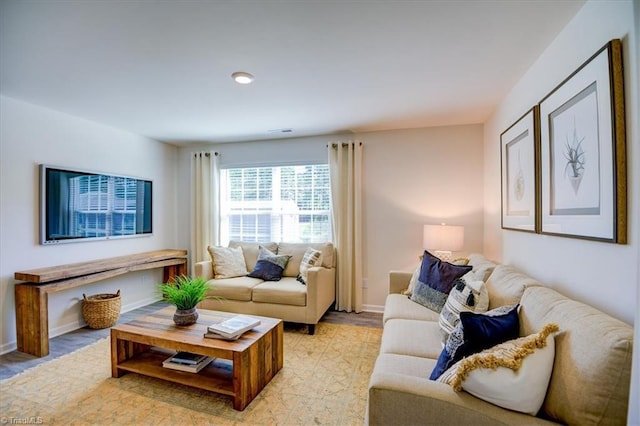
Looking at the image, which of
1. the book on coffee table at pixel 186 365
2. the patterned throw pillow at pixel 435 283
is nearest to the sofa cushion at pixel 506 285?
the patterned throw pillow at pixel 435 283

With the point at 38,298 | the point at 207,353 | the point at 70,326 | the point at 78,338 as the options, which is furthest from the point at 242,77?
the point at 70,326

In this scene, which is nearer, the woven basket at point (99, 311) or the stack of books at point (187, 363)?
the stack of books at point (187, 363)

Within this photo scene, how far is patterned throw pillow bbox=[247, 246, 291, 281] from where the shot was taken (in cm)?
341

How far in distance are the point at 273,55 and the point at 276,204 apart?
246cm

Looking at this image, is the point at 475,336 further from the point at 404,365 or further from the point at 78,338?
the point at 78,338

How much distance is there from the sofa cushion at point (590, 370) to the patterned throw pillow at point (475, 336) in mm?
205

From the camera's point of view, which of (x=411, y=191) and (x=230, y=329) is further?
(x=411, y=191)

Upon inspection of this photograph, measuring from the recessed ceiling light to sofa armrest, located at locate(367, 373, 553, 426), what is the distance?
7.13 feet

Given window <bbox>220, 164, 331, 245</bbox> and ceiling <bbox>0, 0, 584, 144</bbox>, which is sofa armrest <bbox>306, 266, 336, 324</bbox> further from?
ceiling <bbox>0, 0, 584, 144</bbox>

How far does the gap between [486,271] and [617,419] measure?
4.14 ft

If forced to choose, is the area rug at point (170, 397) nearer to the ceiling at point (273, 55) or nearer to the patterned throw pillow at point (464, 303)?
the patterned throw pillow at point (464, 303)

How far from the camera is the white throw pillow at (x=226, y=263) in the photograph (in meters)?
3.49

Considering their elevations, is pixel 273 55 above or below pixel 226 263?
above

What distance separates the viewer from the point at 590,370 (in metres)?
0.93
